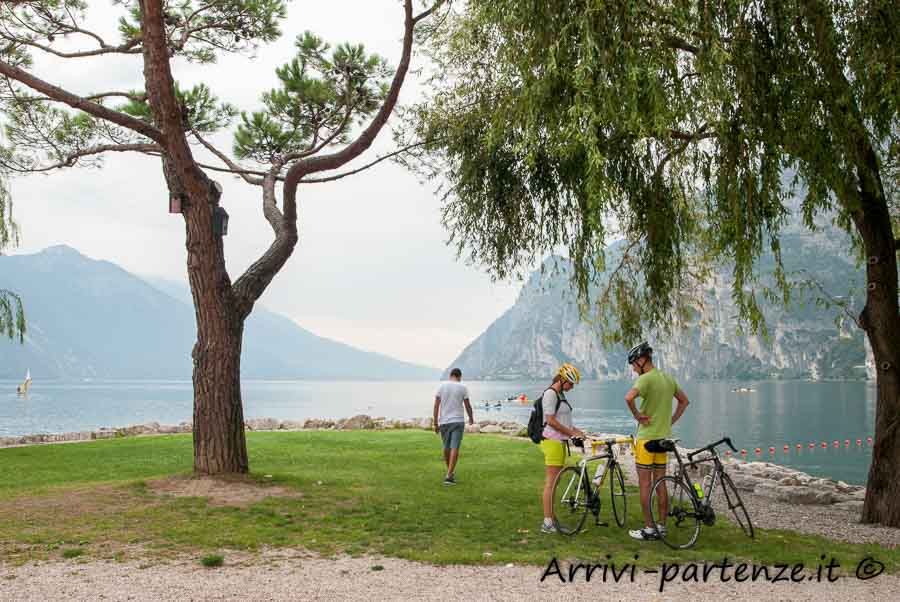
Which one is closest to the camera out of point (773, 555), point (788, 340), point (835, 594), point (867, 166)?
point (835, 594)

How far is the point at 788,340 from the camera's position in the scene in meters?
181

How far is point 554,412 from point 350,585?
2719 millimetres

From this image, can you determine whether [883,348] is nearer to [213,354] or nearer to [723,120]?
[723,120]

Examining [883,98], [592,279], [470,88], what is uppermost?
[470,88]

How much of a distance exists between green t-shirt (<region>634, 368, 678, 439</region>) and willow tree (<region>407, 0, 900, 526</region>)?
1.35 m

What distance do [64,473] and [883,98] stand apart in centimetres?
1331

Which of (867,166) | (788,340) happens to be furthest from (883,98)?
(788,340)

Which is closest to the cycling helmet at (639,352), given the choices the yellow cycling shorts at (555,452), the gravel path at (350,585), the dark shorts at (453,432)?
the yellow cycling shorts at (555,452)

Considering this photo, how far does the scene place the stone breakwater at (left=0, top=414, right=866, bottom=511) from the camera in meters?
13.1

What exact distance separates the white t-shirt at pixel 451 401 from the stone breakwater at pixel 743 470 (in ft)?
18.9

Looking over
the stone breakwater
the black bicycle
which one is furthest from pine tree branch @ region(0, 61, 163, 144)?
the stone breakwater

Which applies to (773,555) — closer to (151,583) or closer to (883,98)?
(883,98)

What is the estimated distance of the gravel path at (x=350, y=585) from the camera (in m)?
5.74

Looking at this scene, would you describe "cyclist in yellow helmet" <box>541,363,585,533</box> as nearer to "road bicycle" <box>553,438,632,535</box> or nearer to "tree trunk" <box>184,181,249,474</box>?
"road bicycle" <box>553,438,632,535</box>
